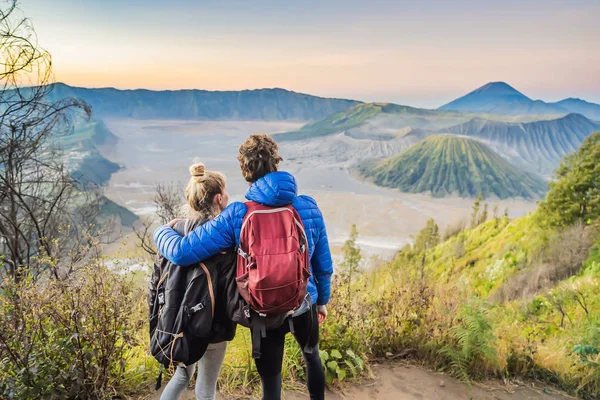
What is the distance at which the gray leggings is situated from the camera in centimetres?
174

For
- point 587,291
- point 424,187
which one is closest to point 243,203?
point 587,291

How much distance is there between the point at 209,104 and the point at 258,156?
583 ft

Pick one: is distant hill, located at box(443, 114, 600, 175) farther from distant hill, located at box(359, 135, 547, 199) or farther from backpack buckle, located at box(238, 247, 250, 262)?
backpack buckle, located at box(238, 247, 250, 262)

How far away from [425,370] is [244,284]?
6.36 ft

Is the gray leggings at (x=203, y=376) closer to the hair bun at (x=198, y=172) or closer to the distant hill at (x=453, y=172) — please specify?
the hair bun at (x=198, y=172)

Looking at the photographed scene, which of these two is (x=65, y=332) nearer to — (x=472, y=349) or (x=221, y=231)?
(x=221, y=231)

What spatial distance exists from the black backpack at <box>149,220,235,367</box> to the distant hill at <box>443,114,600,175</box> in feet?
582

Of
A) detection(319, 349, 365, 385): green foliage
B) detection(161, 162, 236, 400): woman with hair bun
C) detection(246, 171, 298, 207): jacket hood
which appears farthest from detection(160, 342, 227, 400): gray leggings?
detection(319, 349, 365, 385): green foliage

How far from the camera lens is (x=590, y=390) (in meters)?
2.65

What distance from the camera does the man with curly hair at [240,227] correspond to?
60.3 inches

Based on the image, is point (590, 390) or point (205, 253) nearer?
point (205, 253)

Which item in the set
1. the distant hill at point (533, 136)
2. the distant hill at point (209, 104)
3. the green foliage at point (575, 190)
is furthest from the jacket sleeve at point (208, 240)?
the distant hill at point (533, 136)

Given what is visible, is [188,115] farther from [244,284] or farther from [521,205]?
[244,284]

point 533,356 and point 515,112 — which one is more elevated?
point 515,112
